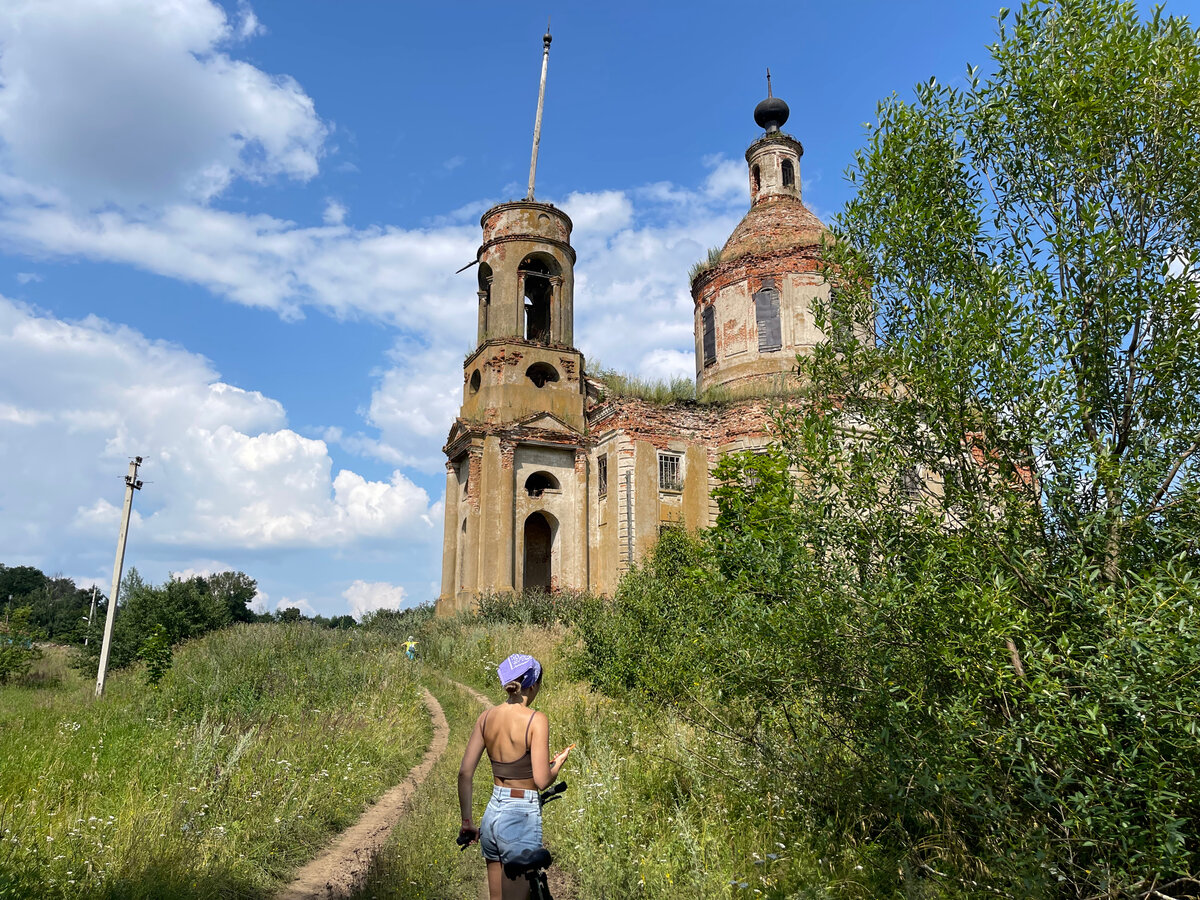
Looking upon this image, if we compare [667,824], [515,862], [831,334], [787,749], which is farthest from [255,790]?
[831,334]

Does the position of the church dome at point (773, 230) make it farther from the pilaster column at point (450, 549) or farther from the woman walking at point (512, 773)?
the woman walking at point (512, 773)

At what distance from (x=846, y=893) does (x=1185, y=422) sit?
4.12m

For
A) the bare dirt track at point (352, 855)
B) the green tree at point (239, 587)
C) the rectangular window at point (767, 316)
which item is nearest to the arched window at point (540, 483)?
the rectangular window at point (767, 316)

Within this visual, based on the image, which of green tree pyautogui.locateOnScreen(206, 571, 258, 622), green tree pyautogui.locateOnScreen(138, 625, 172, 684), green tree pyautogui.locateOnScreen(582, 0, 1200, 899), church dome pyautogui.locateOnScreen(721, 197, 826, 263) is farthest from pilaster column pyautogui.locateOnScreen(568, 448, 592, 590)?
green tree pyautogui.locateOnScreen(206, 571, 258, 622)

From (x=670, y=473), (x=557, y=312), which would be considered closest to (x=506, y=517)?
(x=670, y=473)

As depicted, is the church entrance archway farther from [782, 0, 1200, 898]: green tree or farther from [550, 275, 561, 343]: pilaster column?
[782, 0, 1200, 898]: green tree

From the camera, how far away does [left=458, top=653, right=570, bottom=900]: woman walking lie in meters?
3.88

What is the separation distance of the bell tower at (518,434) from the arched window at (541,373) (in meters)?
0.04

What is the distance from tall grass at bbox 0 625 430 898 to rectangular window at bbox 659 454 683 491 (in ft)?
43.2

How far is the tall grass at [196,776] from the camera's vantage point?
508 centimetres

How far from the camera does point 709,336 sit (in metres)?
28.8

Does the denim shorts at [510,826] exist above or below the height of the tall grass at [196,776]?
above

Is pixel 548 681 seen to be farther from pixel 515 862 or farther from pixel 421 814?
pixel 515 862

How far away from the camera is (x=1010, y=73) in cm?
636
